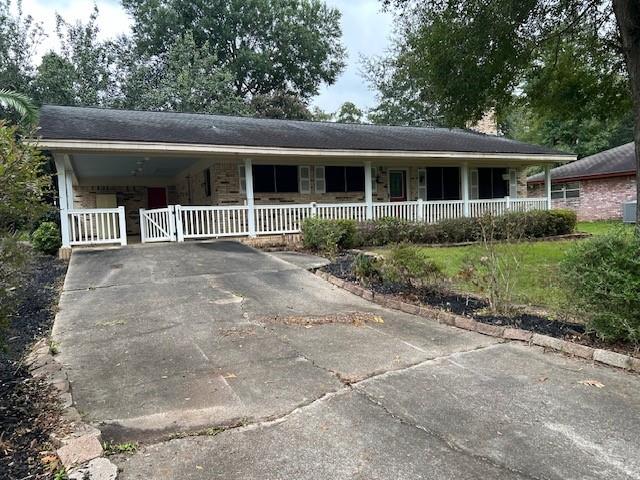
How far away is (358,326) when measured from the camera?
550 centimetres

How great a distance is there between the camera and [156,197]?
68.2ft

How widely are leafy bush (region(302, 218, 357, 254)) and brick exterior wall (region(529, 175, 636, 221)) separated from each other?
17494mm

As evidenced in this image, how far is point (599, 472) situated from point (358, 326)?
3157 mm

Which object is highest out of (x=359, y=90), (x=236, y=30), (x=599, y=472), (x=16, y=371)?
(x=236, y=30)

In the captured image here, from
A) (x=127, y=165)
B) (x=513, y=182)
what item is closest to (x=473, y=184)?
(x=513, y=182)

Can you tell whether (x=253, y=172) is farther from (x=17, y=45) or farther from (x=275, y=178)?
(x=17, y=45)

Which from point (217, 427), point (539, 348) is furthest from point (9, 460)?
point (539, 348)

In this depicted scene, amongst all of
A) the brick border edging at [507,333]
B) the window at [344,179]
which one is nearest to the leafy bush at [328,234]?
the window at [344,179]

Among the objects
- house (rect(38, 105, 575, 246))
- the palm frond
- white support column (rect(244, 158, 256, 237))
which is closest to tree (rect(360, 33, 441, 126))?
house (rect(38, 105, 575, 246))

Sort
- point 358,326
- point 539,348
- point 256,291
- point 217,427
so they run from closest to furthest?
point 217,427 → point 539,348 → point 358,326 → point 256,291

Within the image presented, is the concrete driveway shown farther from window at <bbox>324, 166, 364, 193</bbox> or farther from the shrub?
window at <bbox>324, 166, 364, 193</bbox>

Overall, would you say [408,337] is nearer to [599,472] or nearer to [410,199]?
[599,472]

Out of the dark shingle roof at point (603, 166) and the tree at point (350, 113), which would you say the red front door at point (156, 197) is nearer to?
the dark shingle roof at point (603, 166)

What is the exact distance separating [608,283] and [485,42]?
6.54 m
